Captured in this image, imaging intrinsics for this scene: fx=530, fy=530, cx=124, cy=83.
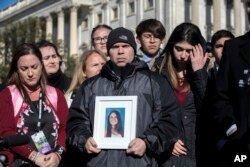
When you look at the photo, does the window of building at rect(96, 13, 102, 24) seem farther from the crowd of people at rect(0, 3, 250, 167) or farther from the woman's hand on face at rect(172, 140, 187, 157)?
the woman's hand on face at rect(172, 140, 187, 157)

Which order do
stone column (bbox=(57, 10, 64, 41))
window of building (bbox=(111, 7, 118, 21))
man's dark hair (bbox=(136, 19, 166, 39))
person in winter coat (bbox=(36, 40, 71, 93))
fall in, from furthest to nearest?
stone column (bbox=(57, 10, 64, 41)), window of building (bbox=(111, 7, 118, 21)), person in winter coat (bbox=(36, 40, 71, 93)), man's dark hair (bbox=(136, 19, 166, 39))

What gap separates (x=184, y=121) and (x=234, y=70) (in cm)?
123

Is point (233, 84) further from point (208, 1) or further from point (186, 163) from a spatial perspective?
point (208, 1)

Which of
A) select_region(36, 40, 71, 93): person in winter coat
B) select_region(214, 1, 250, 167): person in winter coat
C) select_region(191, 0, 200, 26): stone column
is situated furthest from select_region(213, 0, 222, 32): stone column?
select_region(214, 1, 250, 167): person in winter coat

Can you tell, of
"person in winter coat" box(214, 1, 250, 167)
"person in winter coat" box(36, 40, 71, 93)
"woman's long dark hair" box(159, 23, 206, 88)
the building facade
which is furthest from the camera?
the building facade

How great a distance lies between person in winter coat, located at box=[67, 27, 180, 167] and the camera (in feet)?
16.5

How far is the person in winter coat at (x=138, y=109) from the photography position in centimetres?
503

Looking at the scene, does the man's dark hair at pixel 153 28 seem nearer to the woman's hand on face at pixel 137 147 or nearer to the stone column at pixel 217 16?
the woman's hand on face at pixel 137 147

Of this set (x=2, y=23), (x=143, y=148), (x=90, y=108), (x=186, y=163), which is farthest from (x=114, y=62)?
(x=2, y=23)

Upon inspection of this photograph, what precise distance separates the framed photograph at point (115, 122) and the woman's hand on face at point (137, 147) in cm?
7

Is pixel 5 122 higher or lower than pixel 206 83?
lower

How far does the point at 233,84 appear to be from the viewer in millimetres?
4625

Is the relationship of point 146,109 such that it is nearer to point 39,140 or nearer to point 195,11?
point 39,140

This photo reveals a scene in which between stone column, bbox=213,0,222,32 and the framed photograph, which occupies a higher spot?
stone column, bbox=213,0,222,32
